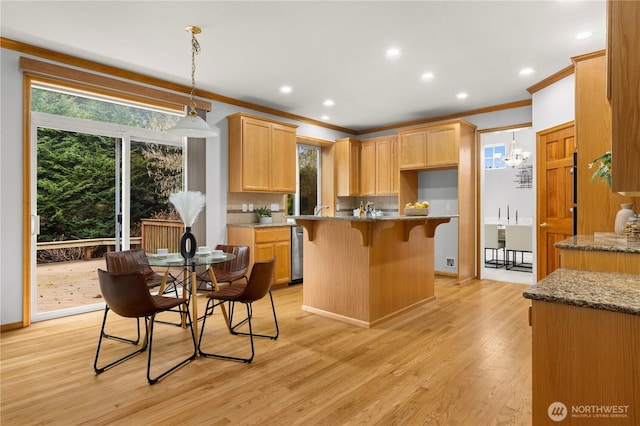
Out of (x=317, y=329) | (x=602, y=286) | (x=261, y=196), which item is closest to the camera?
(x=602, y=286)

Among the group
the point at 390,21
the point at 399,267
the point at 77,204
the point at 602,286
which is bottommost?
the point at 399,267

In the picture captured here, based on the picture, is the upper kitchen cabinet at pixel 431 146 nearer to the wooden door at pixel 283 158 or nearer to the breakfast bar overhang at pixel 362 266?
the breakfast bar overhang at pixel 362 266

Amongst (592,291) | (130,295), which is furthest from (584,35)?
(130,295)

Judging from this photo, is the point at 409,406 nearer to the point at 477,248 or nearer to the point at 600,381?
the point at 600,381

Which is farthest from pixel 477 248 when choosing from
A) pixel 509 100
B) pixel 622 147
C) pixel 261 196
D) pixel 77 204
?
pixel 77 204

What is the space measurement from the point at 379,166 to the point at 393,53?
321cm

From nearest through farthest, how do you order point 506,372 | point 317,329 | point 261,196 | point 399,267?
point 506,372, point 317,329, point 399,267, point 261,196

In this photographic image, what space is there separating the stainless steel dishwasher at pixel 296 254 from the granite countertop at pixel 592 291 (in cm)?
405

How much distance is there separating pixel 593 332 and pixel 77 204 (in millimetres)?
4600

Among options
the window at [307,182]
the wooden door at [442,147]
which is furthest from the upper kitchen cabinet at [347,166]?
the wooden door at [442,147]

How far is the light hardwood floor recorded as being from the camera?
2.10 meters

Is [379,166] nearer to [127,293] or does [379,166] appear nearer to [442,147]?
[442,147]

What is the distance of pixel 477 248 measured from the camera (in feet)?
19.6

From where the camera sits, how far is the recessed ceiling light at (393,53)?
3601 millimetres
